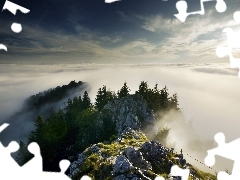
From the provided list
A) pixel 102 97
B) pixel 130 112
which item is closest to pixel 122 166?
pixel 130 112

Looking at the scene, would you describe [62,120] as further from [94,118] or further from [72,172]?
[72,172]

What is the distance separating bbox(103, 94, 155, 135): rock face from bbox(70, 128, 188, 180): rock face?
41635mm

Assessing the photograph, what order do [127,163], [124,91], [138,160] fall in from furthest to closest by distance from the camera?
[124,91] → [138,160] → [127,163]

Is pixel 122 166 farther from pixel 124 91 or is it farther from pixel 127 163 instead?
pixel 124 91

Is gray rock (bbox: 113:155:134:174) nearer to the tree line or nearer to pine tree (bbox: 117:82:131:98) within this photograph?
the tree line

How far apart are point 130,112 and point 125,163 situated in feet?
192

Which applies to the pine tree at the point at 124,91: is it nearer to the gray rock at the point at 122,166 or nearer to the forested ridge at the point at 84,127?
the forested ridge at the point at 84,127

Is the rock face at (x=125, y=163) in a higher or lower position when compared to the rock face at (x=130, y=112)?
higher

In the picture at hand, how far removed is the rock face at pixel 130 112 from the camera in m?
87.4

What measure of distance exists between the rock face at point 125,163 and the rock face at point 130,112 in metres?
41.6

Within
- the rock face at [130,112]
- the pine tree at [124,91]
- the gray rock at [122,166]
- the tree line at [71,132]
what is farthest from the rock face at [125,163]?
the pine tree at [124,91]

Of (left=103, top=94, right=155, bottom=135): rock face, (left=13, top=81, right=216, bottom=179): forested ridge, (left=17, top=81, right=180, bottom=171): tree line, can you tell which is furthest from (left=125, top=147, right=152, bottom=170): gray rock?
(left=103, top=94, right=155, bottom=135): rock face

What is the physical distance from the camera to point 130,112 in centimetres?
9106

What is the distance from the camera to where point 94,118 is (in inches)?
3676
